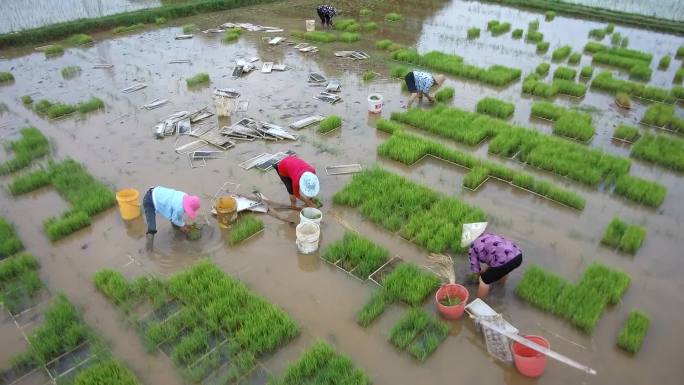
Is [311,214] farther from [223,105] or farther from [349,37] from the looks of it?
[349,37]

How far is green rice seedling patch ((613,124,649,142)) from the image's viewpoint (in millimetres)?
7227

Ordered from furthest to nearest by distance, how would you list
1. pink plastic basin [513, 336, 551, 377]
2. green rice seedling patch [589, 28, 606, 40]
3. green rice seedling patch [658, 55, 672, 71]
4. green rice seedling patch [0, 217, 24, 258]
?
green rice seedling patch [589, 28, 606, 40] → green rice seedling patch [658, 55, 672, 71] → green rice seedling patch [0, 217, 24, 258] → pink plastic basin [513, 336, 551, 377]

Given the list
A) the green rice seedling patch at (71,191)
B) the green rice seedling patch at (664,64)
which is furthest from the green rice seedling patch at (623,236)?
the green rice seedling patch at (664,64)

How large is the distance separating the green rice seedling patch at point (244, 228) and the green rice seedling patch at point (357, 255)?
893 mm

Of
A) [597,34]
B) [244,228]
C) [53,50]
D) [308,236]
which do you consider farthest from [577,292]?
[53,50]

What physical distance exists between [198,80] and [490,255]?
747 centimetres

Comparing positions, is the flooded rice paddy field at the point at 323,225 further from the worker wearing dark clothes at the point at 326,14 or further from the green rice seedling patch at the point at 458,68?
the worker wearing dark clothes at the point at 326,14

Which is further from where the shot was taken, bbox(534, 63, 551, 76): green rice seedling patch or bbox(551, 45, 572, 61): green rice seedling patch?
bbox(551, 45, 572, 61): green rice seedling patch

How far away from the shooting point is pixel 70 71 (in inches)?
397

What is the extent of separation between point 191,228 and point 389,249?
224 cm

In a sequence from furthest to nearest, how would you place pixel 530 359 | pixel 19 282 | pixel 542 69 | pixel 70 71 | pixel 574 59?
pixel 574 59, pixel 70 71, pixel 542 69, pixel 19 282, pixel 530 359

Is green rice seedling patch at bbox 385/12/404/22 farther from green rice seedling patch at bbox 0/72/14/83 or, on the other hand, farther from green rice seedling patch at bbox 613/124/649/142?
green rice seedling patch at bbox 0/72/14/83

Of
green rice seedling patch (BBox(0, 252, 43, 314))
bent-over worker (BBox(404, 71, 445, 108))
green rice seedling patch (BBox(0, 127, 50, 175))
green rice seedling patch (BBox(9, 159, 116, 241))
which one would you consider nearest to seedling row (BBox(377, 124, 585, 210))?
bent-over worker (BBox(404, 71, 445, 108))

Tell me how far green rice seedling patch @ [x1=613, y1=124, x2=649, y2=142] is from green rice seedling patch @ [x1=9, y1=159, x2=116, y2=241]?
7.60m
